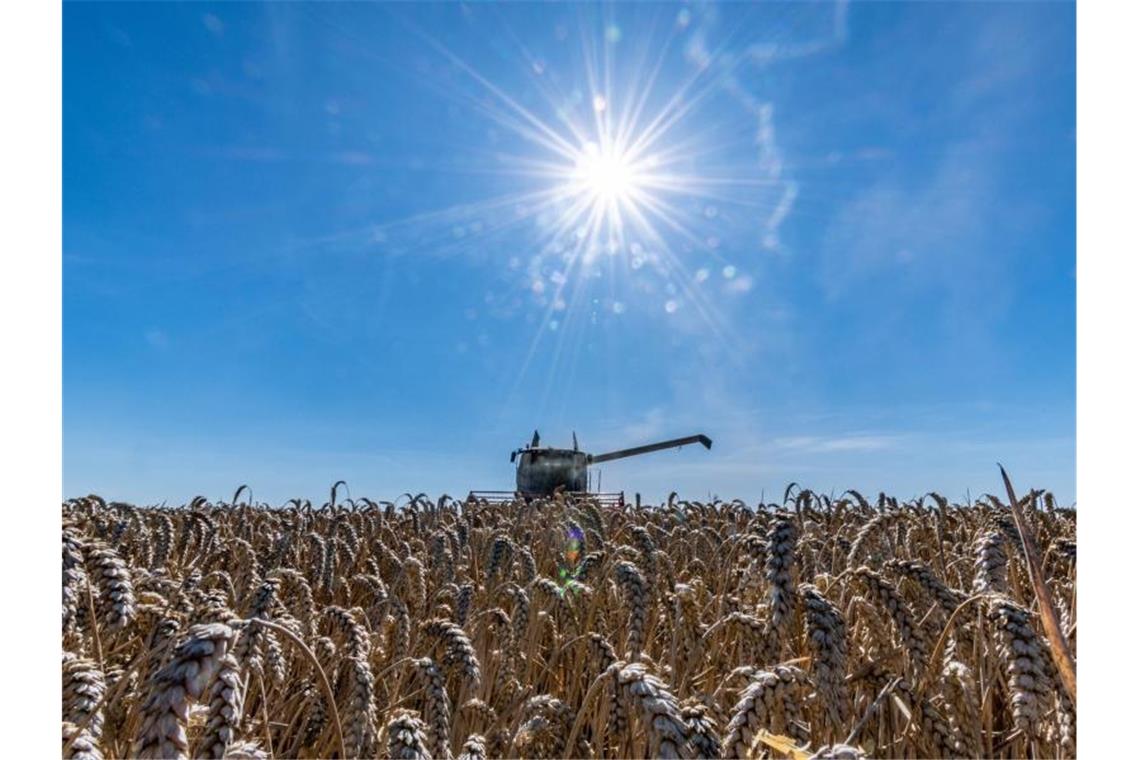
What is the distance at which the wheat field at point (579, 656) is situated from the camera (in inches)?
58.5

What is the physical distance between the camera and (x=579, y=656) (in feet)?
11.3

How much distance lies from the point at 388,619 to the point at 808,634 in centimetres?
237

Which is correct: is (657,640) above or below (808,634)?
below

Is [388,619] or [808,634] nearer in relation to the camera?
[808,634]

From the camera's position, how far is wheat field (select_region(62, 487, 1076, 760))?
149 cm

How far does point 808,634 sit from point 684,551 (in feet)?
13.9

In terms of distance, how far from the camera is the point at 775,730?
6.73ft

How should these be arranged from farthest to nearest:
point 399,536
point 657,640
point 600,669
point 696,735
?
1. point 399,536
2. point 657,640
3. point 600,669
4. point 696,735
